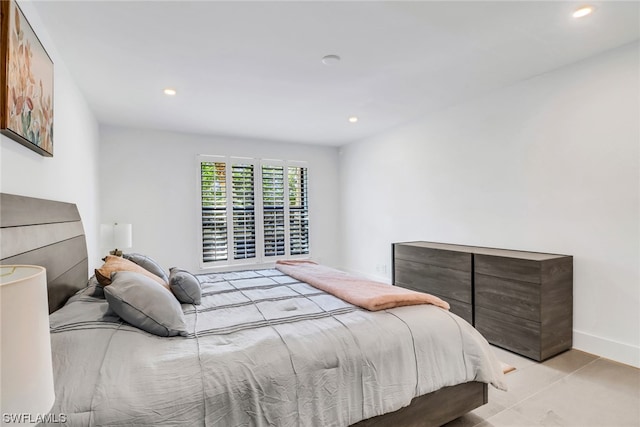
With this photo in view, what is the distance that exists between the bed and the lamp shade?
18.9 inches

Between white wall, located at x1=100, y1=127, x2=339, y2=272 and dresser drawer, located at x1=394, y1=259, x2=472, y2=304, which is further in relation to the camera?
white wall, located at x1=100, y1=127, x2=339, y2=272

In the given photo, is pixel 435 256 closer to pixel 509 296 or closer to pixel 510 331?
pixel 509 296

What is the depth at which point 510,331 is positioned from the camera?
279 cm

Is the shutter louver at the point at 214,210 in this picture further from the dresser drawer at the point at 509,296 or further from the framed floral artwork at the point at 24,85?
the dresser drawer at the point at 509,296

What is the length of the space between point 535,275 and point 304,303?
194cm

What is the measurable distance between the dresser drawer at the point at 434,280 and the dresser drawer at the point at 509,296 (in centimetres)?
13

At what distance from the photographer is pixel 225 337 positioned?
1.55 meters

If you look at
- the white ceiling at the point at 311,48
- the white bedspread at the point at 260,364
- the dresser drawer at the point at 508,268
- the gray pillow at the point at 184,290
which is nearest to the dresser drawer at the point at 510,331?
the dresser drawer at the point at 508,268

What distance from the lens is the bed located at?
1.17m

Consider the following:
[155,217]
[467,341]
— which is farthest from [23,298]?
[155,217]

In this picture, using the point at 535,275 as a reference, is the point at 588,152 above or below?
above

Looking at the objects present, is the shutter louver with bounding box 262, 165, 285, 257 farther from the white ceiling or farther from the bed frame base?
the bed frame base

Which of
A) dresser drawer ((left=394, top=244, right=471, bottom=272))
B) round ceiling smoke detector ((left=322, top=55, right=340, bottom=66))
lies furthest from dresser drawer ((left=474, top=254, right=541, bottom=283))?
round ceiling smoke detector ((left=322, top=55, right=340, bottom=66))

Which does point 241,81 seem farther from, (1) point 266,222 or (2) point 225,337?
(1) point 266,222
